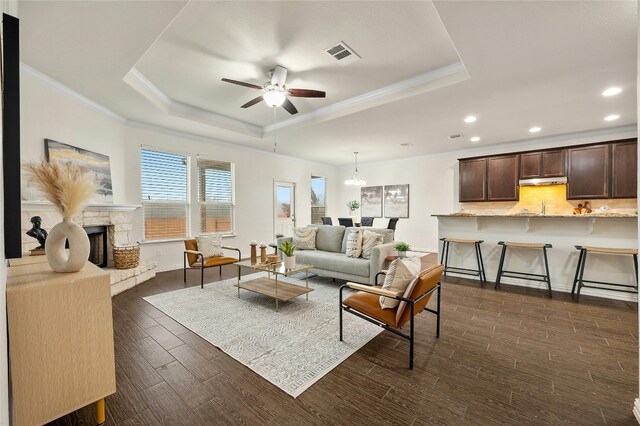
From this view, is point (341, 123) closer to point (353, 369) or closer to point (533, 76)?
point (533, 76)

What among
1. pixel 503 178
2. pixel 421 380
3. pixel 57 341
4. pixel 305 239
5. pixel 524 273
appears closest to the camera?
pixel 57 341

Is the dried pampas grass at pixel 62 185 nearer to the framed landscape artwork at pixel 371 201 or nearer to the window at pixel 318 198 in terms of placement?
the window at pixel 318 198

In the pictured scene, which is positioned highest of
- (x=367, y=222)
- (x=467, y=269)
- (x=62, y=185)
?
(x=62, y=185)

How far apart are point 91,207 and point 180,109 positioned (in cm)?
209

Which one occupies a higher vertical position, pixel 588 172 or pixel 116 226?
pixel 588 172

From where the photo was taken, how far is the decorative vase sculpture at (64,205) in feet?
5.22

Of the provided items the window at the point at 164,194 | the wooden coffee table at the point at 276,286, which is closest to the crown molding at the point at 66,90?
the window at the point at 164,194

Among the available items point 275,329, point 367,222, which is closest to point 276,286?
point 275,329

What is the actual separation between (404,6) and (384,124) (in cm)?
278

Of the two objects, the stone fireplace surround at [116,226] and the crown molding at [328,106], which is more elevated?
the crown molding at [328,106]

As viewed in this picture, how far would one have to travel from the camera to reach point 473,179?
6859 millimetres

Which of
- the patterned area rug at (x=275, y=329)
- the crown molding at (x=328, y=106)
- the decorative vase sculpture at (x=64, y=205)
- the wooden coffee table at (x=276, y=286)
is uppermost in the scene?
the crown molding at (x=328, y=106)

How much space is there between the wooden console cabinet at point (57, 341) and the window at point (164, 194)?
12.9 feet

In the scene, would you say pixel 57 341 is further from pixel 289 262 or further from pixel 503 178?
pixel 503 178
